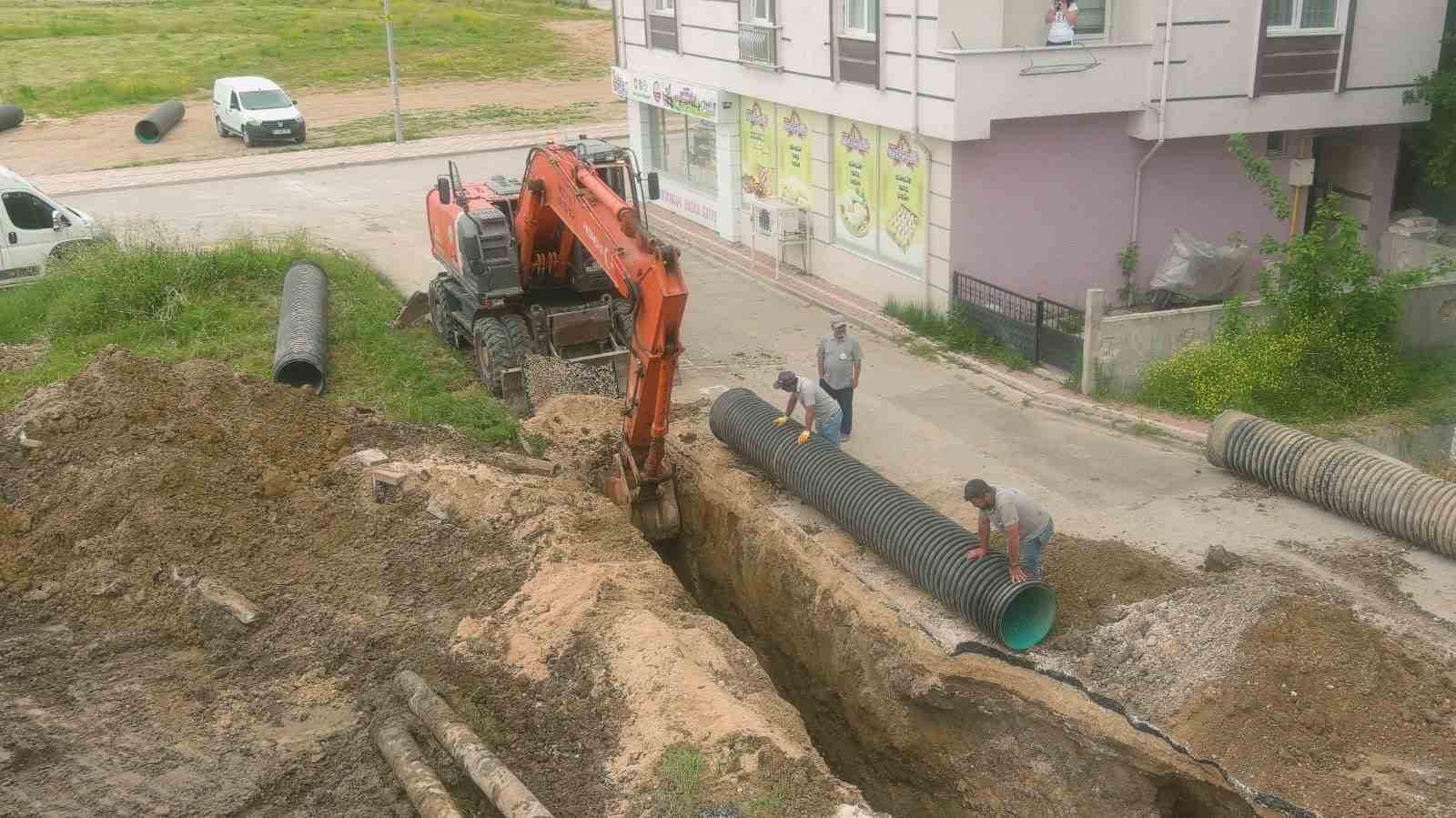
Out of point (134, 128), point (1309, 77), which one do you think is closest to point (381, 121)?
point (134, 128)

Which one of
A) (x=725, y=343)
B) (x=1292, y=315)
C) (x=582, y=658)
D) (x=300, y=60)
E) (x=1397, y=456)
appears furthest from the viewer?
(x=300, y=60)

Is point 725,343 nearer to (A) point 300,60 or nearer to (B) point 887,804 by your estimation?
(B) point 887,804

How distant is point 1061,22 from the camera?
16.1 m

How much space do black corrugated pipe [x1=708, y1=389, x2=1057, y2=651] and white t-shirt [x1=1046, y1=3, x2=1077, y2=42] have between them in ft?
22.8

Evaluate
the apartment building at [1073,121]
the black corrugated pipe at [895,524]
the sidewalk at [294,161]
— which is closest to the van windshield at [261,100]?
the sidewalk at [294,161]

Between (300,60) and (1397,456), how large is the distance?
1607 inches

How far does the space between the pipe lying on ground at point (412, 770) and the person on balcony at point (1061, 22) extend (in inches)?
487

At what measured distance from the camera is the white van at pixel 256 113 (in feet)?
110

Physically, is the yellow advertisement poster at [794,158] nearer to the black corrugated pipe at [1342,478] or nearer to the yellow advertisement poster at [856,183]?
the yellow advertisement poster at [856,183]

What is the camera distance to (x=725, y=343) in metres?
17.1

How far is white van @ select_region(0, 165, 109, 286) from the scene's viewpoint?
1947 cm

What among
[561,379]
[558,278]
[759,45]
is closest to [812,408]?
[561,379]

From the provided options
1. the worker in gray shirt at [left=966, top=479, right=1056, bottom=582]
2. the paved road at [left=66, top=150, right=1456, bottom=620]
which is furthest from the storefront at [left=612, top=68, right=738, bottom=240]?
the worker in gray shirt at [left=966, top=479, right=1056, bottom=582]

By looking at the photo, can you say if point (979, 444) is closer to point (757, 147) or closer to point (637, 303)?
point (637, 303)
